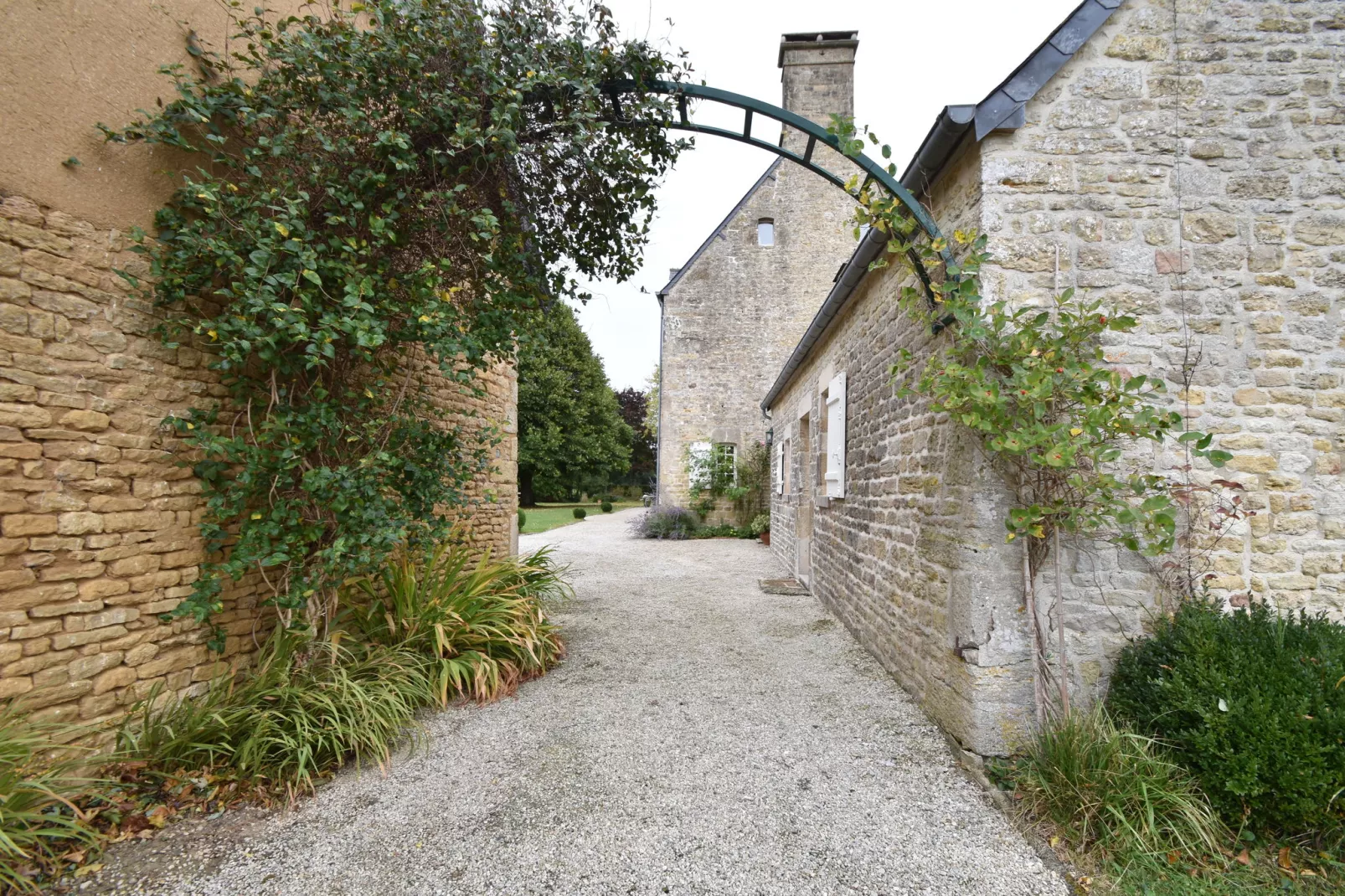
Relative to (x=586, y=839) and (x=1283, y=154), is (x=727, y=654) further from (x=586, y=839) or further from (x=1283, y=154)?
(x=1283, y=154)

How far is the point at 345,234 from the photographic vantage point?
300 cm

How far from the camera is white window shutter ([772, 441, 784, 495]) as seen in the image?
32.3ft

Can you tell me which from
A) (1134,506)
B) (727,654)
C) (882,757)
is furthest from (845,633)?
(1134,506)

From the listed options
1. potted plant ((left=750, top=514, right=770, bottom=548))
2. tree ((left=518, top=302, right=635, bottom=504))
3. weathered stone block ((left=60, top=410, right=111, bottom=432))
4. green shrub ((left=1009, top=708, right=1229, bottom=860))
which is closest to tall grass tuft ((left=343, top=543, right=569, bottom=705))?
weathered stone block ((left=60, top=410, right=111, bottom=432))

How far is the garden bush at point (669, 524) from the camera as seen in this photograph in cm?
1301

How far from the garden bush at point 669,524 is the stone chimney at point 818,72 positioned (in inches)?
374

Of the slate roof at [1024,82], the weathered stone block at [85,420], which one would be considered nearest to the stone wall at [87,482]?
the weathered stone block at [85,420]

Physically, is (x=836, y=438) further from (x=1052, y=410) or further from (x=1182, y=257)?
(x=1182, y=257)

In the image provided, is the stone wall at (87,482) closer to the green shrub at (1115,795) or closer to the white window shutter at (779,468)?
the green shrub at (1115,795)

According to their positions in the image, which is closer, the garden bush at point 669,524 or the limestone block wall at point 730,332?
the garden bush at point 669,524

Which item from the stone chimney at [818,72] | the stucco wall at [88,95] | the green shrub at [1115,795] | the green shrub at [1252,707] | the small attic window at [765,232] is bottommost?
the green shrub at [1115,795]

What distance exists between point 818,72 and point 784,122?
1122cm

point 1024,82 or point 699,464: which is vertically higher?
point 1024,82

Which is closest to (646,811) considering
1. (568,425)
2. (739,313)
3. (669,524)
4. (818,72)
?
(669,524)
